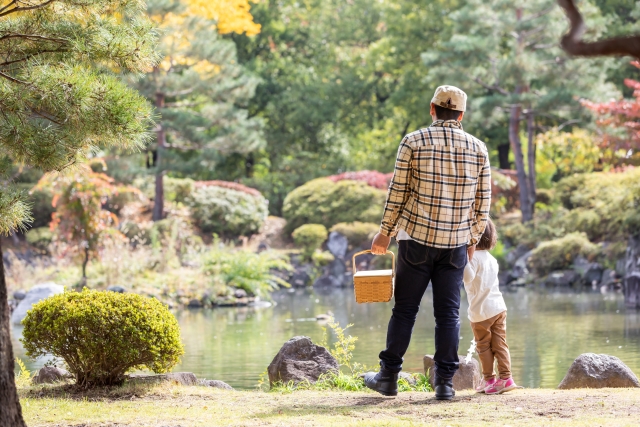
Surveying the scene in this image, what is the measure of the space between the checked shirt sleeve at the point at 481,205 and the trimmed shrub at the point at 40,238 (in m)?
16.8

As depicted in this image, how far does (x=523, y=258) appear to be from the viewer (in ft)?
60.5

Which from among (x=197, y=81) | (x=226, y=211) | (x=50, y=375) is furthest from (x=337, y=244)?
(x=50, y=375)

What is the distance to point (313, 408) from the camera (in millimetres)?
4484

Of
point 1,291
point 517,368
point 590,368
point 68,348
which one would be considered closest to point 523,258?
point 517,368

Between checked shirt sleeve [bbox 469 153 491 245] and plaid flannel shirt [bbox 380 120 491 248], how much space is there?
0.08m

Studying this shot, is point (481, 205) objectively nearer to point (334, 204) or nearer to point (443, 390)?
point (443, 390)

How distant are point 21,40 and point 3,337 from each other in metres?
1.79

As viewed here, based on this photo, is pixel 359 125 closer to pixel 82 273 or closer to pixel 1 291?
pixel 82 273

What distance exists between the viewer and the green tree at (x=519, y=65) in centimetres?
1909

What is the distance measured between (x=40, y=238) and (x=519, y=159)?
454 inches

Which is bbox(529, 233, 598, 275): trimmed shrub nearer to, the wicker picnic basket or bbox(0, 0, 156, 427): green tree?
the wicker picnic basket

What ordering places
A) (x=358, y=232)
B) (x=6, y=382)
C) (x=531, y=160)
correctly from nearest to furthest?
(x=6, y=382), (x=358, y=232), (x=531, y=160)

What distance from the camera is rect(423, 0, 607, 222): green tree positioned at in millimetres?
19094

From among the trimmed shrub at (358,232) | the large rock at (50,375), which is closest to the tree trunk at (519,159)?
the trimmed shrub at (358,232)
